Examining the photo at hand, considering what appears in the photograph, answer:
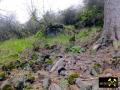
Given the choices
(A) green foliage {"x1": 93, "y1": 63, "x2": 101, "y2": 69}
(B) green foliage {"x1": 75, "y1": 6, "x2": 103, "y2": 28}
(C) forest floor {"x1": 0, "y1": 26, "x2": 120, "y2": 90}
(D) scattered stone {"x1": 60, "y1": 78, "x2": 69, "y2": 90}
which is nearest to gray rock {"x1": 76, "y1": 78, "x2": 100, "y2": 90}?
(C) forest floor {"x1": 0, "y1": 26, "x2": 120, "y2": 90}

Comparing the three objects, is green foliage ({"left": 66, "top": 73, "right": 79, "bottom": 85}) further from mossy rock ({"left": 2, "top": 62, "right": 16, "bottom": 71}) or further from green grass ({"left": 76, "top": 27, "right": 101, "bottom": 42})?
green grass ({"left": 76, "top": 27, "right": 101, "bottom": 42})

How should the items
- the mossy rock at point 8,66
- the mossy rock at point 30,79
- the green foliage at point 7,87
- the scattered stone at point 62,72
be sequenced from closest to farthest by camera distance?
the green foliage at point 7,87 < the mossy rock at point 30,79 < the scattered stone at point 62,72 < the mossy rock at point 8,66

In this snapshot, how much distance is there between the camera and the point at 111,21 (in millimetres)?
10141

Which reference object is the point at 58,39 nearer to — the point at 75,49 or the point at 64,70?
the point at 75,49

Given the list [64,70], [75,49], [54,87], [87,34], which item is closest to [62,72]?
[64,70]

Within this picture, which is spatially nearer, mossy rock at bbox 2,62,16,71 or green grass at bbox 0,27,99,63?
mossy rock at bbox 2,62,16,71

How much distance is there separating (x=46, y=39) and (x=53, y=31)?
65 centimetres

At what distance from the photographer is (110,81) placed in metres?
5.88

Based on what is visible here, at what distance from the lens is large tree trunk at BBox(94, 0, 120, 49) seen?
9945 millimetres

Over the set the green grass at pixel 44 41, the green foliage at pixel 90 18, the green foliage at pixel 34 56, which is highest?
the green foliage at pixel 90 18

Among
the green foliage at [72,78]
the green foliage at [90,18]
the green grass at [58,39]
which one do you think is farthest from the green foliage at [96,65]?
the green foliage at [90,18]

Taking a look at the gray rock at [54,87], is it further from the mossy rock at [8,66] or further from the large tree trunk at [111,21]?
the large tree trunk at [111,21]

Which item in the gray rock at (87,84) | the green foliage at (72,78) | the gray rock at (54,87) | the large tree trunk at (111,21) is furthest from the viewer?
the large tree trunk at (111,21)

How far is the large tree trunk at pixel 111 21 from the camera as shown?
9.95 metres
